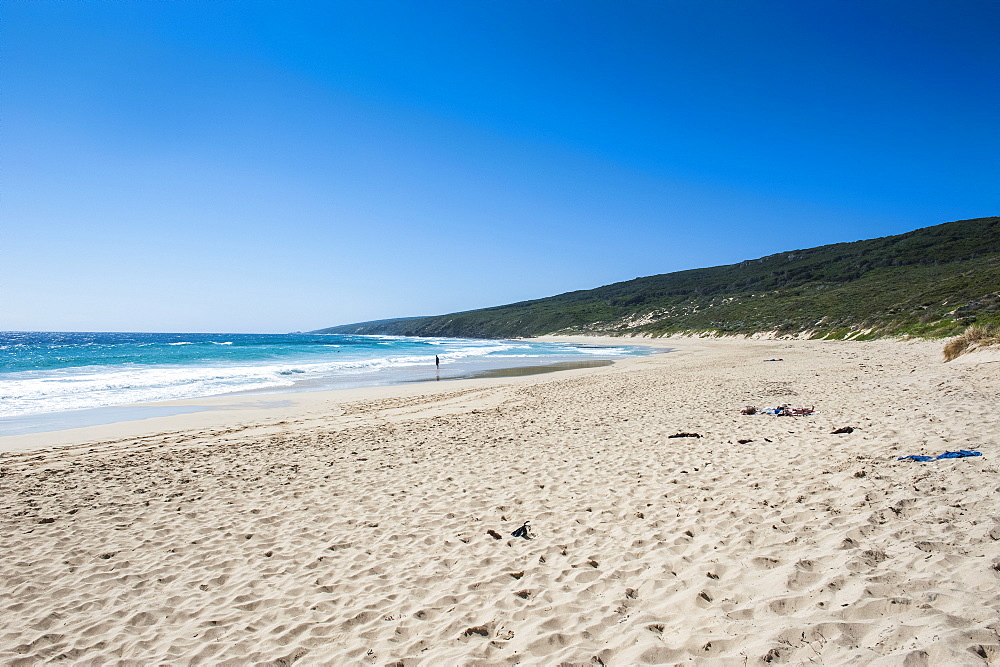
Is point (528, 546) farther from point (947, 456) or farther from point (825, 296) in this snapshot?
point (825, 296)

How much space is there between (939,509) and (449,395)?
1556 cm

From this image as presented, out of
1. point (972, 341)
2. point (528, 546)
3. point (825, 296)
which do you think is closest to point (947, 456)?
point (528, 546)

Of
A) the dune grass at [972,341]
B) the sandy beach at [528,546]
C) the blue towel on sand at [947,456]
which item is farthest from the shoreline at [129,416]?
the dune grass at [972,341]

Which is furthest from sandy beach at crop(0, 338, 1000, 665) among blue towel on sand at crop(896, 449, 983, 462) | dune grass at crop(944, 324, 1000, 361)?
dune grass at crop(944, 324, 1000, 361)

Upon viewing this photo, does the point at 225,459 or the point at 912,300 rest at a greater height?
the point at 912,300

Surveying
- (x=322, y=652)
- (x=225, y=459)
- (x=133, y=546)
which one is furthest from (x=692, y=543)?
(x=225, y=459)

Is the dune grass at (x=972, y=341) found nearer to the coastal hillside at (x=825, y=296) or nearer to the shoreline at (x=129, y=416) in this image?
the coastal hillside at (x=825, y=296)

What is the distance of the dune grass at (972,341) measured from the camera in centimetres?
1690

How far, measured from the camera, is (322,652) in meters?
3.89

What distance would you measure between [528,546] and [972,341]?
20.4m

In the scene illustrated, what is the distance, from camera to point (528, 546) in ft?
17.9

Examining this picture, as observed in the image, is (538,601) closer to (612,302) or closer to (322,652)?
(322,652)

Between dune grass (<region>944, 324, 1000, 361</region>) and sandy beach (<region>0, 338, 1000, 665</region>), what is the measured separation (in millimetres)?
8526

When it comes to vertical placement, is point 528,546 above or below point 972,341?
below
